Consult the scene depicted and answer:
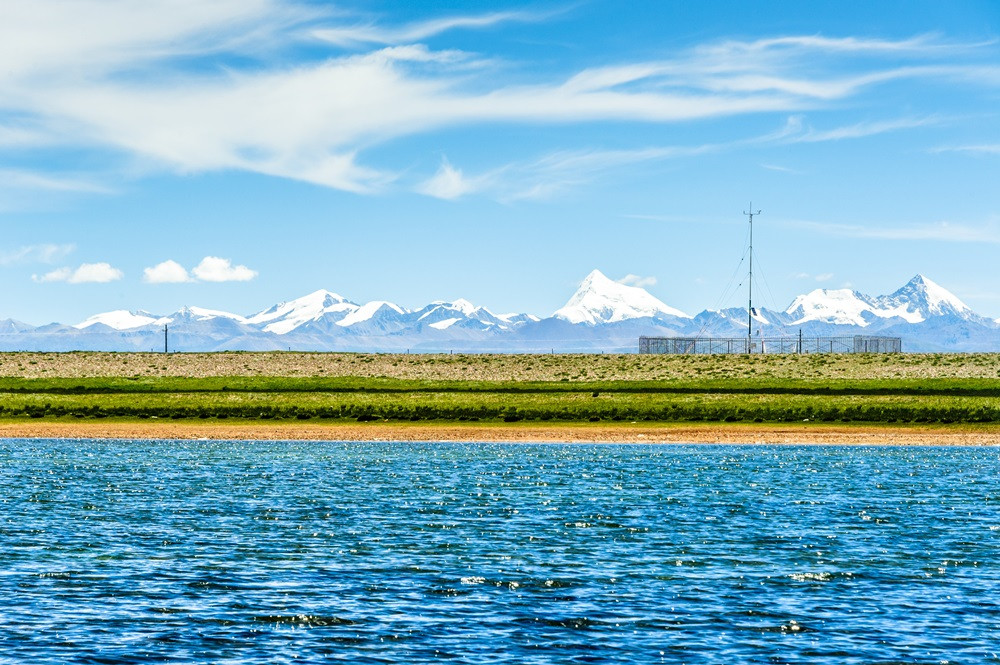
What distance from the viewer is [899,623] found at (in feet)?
84.6

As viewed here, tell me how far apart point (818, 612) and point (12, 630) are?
1763 centimetres

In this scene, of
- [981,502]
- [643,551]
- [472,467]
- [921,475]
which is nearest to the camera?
[643,551]

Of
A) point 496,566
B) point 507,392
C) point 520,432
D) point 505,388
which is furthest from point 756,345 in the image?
point 496,566

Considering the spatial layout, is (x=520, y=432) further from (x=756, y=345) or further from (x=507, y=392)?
(x=756, y=345)

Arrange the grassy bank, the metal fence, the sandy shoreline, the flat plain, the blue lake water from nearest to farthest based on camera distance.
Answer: the blue lake water
the sandy shoreline
the flat plain
the grassy bank
the metal fence

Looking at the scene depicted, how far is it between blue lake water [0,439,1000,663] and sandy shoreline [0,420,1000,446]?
21.0 metres

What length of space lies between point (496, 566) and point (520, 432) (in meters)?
51.2

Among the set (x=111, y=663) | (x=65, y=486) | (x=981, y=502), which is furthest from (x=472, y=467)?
(x=111, y=663)

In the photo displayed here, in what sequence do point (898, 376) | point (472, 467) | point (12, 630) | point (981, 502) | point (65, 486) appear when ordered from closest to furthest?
1. point (12, 630)
2. point (981, 502)
3. point (65, 486)
4. point (472, 467)
5. point (898, 376)

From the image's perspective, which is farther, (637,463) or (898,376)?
(898,376)

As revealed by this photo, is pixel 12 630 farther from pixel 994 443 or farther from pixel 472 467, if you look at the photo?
pixel 994 443

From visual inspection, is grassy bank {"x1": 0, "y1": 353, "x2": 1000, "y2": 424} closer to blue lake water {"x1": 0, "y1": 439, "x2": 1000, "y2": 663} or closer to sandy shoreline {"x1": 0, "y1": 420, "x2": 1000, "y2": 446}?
sandy shoreline {"x1": 0, "y1": 420, "x2": 1000, "y2": 446}

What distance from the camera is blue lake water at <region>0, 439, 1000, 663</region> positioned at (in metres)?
23.9

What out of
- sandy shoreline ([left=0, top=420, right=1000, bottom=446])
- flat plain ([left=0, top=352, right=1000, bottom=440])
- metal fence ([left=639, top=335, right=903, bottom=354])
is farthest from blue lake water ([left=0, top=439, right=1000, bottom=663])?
metal fence ([left=639, top=335, right=903, bottom=354])
